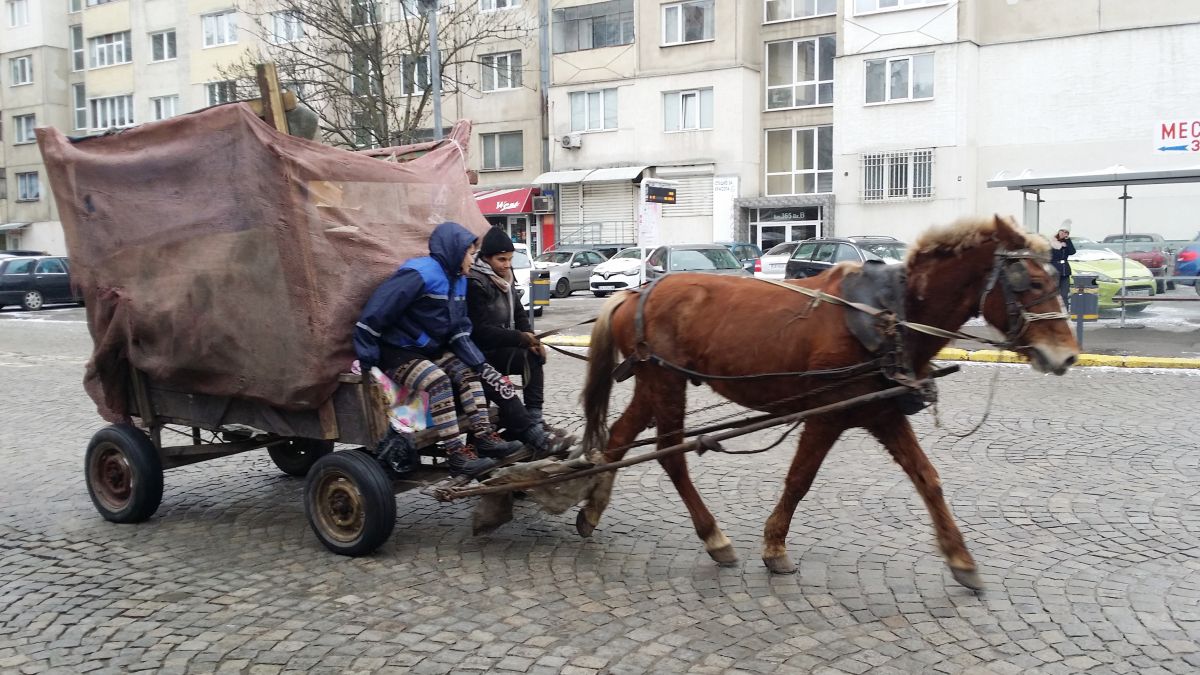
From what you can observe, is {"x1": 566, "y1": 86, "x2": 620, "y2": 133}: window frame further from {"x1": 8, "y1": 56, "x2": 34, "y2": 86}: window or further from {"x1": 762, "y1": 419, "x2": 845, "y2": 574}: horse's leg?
{"x1": 762, "y1": 419, "x2": 845, "y2": 574}: horse's leg

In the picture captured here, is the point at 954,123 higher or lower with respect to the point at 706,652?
higher

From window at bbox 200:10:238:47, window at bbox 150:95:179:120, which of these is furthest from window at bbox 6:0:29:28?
window at bbox 200:10:238:47

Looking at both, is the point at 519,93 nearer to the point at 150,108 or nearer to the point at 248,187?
the point at 150,108

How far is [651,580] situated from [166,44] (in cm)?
5339

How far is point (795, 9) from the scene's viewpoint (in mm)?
38188

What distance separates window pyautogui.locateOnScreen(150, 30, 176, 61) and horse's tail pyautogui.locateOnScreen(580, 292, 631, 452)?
5158 cm

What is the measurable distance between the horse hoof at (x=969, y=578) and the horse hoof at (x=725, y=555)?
114 cm

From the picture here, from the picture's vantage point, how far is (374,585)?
17.0ft

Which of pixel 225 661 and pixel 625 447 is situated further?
pixel 625 447

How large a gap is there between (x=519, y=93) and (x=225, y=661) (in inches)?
1615

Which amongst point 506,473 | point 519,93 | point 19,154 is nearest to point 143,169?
point 506,473

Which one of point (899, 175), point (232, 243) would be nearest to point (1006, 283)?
point (232, 243)

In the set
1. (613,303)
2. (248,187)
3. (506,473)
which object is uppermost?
(248,187)

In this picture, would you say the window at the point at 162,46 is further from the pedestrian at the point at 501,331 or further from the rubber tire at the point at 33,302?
the pedestrian at the point at 501,331
